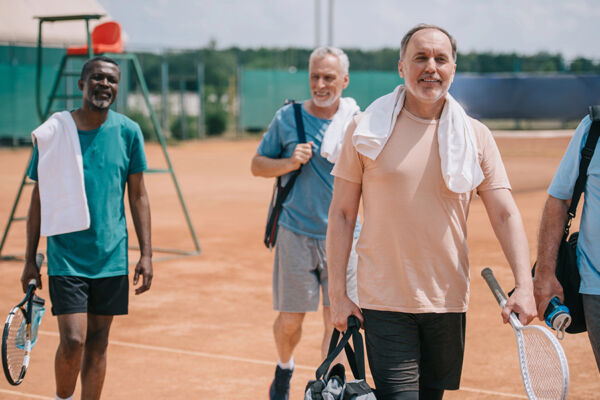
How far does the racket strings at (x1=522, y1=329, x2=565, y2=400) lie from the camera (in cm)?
274

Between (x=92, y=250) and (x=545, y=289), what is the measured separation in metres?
2.28

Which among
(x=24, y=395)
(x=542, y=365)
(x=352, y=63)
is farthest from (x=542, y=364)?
(x=352, y=63)

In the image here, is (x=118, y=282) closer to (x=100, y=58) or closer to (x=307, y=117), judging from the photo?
(x=100, y=58)

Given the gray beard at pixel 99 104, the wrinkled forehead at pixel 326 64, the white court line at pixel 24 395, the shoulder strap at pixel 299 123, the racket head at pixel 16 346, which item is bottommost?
the white court line at pixel 24 395

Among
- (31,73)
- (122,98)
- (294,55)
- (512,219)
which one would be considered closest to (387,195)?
(512,219)

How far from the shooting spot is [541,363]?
2951 mm

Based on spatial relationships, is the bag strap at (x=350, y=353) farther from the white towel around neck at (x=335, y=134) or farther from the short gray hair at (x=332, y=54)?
the short gray hair at (x=332, y=54)

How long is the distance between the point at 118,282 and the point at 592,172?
2.46 meters

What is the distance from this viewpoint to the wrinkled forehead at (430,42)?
127 inches

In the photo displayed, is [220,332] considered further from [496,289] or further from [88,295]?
[496,289]

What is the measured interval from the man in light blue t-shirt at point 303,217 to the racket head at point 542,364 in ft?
6.35

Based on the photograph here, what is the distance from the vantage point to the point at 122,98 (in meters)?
33.5

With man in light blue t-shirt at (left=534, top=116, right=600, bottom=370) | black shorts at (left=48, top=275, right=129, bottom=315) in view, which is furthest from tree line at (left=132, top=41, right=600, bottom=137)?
man in light blue t-shirt at (left=534, top=116, right=600, bottom=370)

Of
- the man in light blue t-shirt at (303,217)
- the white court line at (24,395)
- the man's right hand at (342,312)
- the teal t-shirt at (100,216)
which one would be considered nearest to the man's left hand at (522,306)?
the man's right hand at (342,312)
